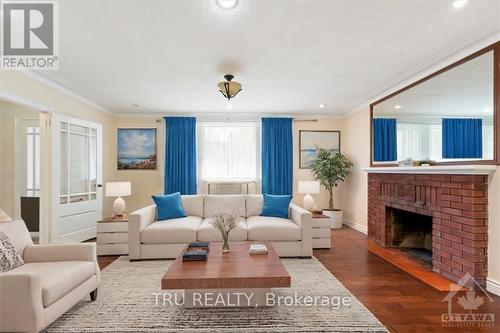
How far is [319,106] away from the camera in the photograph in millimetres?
5598

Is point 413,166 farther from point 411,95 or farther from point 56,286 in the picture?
point 56,286

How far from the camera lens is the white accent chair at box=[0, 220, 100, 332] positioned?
1.88m

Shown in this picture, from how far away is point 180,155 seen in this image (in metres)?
6.18

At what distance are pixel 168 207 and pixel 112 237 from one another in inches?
34.5

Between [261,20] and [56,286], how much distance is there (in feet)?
8.74

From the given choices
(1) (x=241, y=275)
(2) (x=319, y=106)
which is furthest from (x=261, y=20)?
(2) (x=319, y=106)

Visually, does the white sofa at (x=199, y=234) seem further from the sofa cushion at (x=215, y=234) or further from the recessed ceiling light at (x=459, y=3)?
the recessed ceiling light at (x=459, y=3)

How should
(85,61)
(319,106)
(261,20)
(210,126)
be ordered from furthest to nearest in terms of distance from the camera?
1. (210,126)
2. (319,106)
3. (85,61)
4. (261,20)

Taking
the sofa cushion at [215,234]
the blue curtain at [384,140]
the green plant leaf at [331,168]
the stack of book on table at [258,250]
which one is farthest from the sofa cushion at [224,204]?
the blue curtain at [384,140]

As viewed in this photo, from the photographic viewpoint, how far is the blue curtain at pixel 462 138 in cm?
282

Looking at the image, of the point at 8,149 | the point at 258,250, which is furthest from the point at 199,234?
the point at 8,149

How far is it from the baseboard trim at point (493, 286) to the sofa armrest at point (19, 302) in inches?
153

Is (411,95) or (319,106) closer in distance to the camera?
(411,95)

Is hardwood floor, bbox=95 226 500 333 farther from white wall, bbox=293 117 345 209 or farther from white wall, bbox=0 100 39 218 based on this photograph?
white wall, bbox=0 100 39 218
